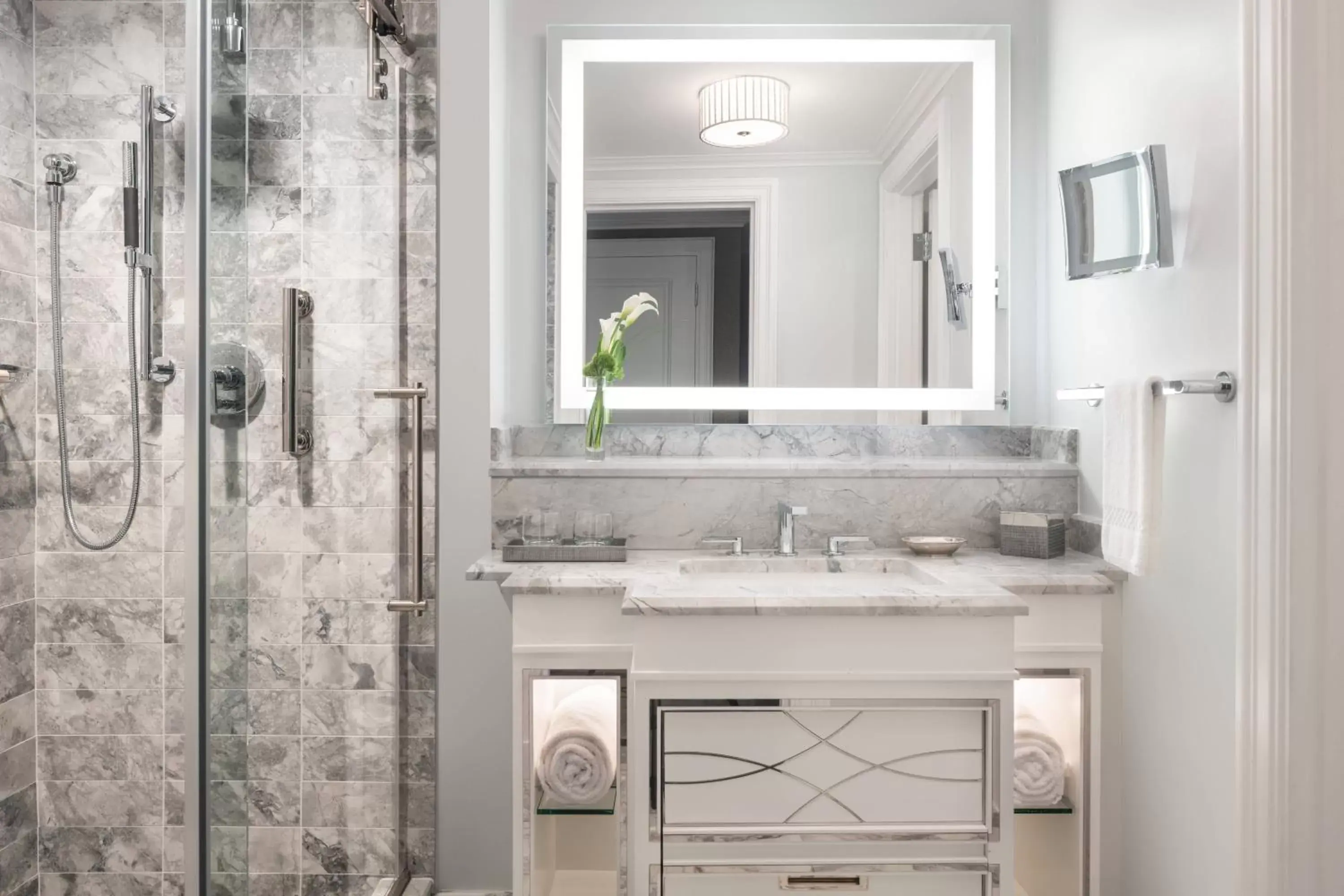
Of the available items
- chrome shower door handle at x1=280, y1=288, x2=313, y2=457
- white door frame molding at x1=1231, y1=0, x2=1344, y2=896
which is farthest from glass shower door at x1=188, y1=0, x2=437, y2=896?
white door frame molding at x1=1231, y1=0, x2=1344, y2=896

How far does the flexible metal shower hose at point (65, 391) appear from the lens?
123cm

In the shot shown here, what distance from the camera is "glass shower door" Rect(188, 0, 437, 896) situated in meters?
1.15

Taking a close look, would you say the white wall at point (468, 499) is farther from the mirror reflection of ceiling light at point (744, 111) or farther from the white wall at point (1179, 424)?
the white wall at point (1179, 424)

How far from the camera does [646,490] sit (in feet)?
6.14

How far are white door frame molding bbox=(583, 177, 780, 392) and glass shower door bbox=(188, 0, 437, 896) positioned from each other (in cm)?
41

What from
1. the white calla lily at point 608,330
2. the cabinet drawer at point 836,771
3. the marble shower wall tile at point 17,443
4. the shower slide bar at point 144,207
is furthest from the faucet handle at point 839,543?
the marble shower wall tile at point 17,443

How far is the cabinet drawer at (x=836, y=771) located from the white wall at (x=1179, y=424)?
1.14 ft

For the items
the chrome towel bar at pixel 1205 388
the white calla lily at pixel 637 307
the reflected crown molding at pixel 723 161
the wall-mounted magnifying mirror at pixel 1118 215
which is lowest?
the chrome towel bar at pixel 1205 388

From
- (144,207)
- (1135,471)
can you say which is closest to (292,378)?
(144,207)

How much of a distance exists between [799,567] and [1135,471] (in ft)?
2.18

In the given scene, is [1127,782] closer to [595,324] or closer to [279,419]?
[595,324]

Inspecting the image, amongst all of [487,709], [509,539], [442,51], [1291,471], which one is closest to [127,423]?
[509,539]

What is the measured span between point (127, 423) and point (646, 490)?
1001 mm

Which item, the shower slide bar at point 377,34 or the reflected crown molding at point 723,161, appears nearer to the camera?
the shower slide bar at point 377,34
